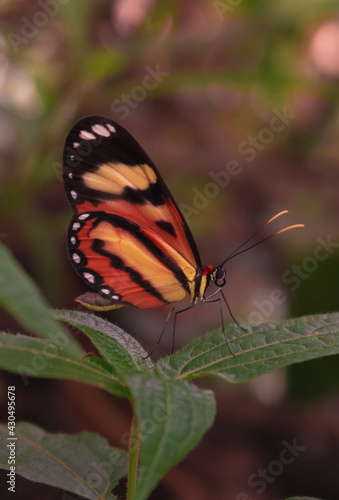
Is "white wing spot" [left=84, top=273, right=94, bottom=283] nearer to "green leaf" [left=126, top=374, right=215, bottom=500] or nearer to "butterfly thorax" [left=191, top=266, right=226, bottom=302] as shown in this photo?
"butterfly thorax" [left=191, top=266, right=226, bottom=302]

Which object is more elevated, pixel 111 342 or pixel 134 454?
pixel 111 342

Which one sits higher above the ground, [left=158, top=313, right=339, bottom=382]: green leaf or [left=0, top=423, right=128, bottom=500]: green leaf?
[left=158, top=313, right=339, bottom=382]: green leaf

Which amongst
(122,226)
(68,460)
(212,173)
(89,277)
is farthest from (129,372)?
(212,173)

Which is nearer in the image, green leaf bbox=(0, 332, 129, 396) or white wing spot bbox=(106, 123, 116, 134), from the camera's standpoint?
green leaf bbox=(0, 332, 129, 396)

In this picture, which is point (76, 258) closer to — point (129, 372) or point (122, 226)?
point (122, 226)

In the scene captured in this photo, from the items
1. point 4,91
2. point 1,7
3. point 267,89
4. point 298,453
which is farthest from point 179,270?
point 1,7

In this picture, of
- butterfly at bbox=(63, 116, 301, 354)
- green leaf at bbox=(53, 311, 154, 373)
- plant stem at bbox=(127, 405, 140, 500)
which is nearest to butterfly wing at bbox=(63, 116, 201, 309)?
butterfly at bbox=(63, 116, 301, 354)

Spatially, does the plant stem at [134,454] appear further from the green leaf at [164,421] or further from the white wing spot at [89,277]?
the white wing spot at [89,277]

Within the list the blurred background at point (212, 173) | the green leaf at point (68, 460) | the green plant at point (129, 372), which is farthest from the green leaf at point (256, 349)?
the blurred background at point (212, 173)
